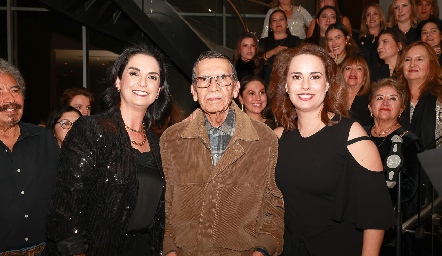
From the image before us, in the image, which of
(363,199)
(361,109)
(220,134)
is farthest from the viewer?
(361,109)

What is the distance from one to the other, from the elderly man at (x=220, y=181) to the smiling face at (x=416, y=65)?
99.1 inches

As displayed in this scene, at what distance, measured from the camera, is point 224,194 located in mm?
2855

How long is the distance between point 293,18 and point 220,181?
5097 millimetres

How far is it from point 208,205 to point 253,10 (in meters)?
5.91

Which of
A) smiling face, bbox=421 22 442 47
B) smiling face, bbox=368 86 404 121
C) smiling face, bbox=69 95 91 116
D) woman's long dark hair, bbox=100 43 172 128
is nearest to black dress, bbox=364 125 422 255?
smiling face, bbox=368 86 404 121

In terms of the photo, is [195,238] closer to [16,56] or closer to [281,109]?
[281,109]

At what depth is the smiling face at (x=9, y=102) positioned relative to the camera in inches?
124

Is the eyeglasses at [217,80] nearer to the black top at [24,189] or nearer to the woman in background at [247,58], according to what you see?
the black top at [24,189]

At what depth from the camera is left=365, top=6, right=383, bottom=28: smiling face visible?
668cm

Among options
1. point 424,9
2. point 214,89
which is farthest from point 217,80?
point 424,9

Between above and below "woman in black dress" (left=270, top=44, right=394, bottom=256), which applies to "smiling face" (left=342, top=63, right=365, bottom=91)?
above

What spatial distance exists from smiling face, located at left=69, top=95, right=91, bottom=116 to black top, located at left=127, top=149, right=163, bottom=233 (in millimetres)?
2946

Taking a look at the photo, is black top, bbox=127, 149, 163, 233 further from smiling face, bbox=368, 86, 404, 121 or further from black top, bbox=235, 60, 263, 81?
black top, bbox=235, 60, 263, 81

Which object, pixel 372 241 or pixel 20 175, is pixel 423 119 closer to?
pixel 372 241
